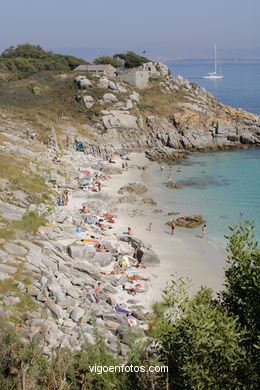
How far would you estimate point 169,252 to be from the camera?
2325 centimetres

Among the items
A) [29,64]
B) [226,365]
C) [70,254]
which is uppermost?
[29,64]

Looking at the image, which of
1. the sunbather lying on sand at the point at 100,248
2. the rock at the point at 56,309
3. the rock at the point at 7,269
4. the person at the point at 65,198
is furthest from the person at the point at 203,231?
the rock at the point at 7,269

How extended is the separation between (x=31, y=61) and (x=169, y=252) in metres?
55.3

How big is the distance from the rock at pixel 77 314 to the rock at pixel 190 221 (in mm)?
14475

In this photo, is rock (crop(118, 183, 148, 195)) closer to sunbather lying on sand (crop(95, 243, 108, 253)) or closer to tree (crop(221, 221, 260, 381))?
sunbather lying on sand (crop(95, 243, 108, 253))

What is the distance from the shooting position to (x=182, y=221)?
28.0m

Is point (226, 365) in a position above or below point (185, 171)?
above

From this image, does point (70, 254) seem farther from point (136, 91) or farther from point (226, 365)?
point (136, 91)

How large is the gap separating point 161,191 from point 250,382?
28.9 m

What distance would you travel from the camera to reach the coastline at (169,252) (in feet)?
64.6

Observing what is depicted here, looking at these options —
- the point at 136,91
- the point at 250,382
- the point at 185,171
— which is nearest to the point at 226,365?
the point at 250,382

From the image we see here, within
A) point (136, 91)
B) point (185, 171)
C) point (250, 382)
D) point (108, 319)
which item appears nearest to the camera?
point (250, 382)

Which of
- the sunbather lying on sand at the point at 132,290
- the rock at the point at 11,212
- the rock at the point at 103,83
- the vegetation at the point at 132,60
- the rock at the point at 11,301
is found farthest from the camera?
the vegetation at the point at 132,60

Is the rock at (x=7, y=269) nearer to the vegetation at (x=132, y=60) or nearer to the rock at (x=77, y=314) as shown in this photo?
the rock at (x=77, y=314)
